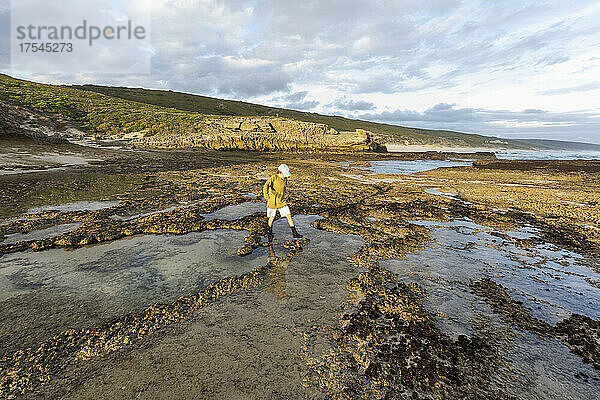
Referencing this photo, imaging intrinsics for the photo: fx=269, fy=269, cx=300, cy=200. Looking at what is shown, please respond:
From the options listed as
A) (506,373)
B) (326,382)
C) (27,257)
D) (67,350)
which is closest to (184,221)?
(27,257)

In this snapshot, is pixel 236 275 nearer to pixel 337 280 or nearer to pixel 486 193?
pixel 337 280

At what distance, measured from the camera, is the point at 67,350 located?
3811 millimetres

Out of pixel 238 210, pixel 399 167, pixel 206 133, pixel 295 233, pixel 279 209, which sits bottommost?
pixel 295 233

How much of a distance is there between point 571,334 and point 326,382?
4473mm

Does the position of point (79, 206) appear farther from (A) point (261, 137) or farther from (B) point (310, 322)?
(A) point (261, 137)

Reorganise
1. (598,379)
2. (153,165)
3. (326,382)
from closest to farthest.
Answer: (326,382), (598,379), (153,165)

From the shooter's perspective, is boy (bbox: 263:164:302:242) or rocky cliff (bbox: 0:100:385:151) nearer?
boy (bbox: 263:164:302:242)

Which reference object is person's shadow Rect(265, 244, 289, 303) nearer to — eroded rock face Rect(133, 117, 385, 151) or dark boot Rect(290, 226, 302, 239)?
dark boot Rect(290, 226, 302, 239)

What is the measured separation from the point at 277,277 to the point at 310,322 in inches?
67.3

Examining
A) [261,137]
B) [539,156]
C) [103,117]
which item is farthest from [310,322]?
[539,156]

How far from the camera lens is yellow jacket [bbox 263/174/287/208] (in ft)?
27.7

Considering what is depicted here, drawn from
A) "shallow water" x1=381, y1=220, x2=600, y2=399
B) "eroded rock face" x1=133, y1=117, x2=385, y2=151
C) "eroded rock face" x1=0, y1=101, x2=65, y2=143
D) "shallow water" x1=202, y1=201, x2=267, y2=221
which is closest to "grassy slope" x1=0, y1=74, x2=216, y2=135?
"eroded rock face" x1=133, y1=117, x2=385, y2=151

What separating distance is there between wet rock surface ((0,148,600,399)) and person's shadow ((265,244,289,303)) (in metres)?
0.04

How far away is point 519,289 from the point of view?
19.7ft
